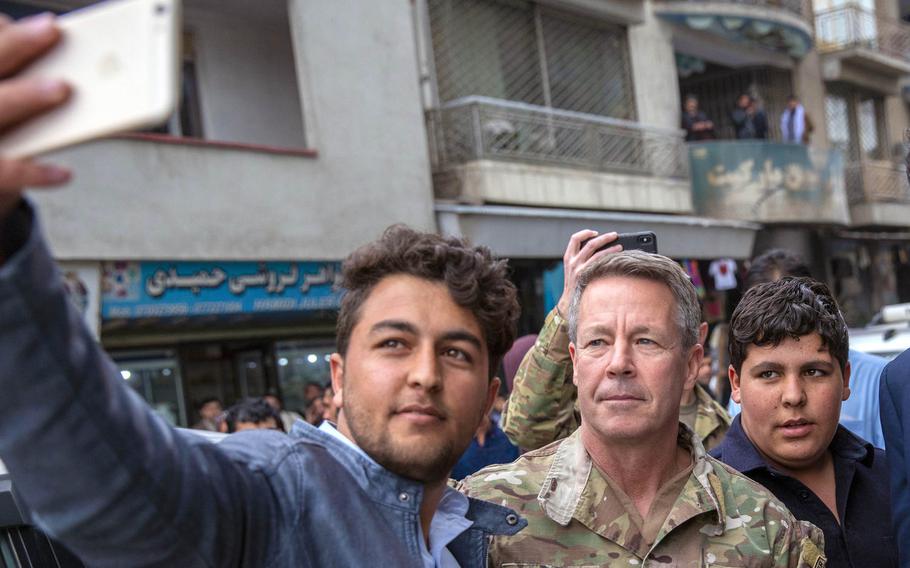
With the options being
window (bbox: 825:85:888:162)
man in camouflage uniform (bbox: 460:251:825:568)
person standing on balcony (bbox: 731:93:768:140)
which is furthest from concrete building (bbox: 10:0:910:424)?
man in camouflage uniform (bbox: 460:251:825:568)

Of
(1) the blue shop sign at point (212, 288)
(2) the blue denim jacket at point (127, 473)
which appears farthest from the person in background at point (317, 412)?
(2) the blue denim jacket at point (127, 473)

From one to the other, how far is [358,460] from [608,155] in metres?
13.1

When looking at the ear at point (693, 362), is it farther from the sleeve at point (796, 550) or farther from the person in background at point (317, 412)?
the person in background at point (317, 412)

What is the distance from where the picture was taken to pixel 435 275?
1.83 m

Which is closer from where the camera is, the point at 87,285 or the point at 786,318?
the point at 786,318

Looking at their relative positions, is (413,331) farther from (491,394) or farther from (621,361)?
(621,361)

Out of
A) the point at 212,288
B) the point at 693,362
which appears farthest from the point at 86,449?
the point at 212,288

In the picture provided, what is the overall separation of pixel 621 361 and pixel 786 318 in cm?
84

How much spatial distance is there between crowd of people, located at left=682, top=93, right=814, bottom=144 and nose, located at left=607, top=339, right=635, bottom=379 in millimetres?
14253

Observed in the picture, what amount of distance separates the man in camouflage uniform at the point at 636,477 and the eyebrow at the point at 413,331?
677 mm

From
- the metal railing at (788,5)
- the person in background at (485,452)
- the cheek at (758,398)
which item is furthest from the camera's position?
the metal railing at (788,5)

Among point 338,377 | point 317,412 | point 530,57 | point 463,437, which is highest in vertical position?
point 530,57

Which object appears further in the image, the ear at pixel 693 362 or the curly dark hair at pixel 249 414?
the curly dark hair at pixel 249 414

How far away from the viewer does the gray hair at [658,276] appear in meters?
2.48
